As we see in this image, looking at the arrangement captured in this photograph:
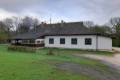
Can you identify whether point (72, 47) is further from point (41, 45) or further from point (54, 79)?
point (54, 79)

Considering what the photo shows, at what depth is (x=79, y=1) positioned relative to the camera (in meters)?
27.3

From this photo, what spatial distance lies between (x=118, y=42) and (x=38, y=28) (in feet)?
79.4

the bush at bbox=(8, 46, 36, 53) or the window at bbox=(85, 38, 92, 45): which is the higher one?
the window at bbox=(85, 38, 92, 45)

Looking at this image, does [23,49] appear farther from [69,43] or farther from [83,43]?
[83,43]

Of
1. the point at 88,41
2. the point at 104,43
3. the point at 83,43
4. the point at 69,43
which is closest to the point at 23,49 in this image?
the point at 69,43

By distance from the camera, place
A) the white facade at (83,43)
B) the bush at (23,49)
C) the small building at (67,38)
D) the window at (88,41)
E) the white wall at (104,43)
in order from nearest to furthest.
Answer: the bush at (23,49) → the white facade at (83,43) → the window at (88,41) → the small building at (67,38) → the white wall at (104,43)

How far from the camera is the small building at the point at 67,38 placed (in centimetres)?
3919

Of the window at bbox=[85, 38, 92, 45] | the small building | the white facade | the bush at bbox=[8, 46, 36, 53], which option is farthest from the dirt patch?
the window at bbox=[85, 38, 92, 45]

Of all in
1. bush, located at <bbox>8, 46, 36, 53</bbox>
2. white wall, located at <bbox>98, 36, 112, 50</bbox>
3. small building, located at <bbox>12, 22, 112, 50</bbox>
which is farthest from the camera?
white wall, located at <bbox>98, 36, 112, 50</bbox>

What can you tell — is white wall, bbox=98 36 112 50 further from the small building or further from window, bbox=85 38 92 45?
window, bbox=85 38 92 45

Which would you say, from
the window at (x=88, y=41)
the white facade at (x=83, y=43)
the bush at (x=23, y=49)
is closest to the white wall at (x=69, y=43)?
the white facade at (x=83, y=43)

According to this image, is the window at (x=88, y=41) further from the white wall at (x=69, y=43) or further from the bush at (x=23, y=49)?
the bush at (x=23, y=49)

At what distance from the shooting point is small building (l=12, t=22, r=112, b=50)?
3919cm

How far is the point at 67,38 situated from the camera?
41688 mm
